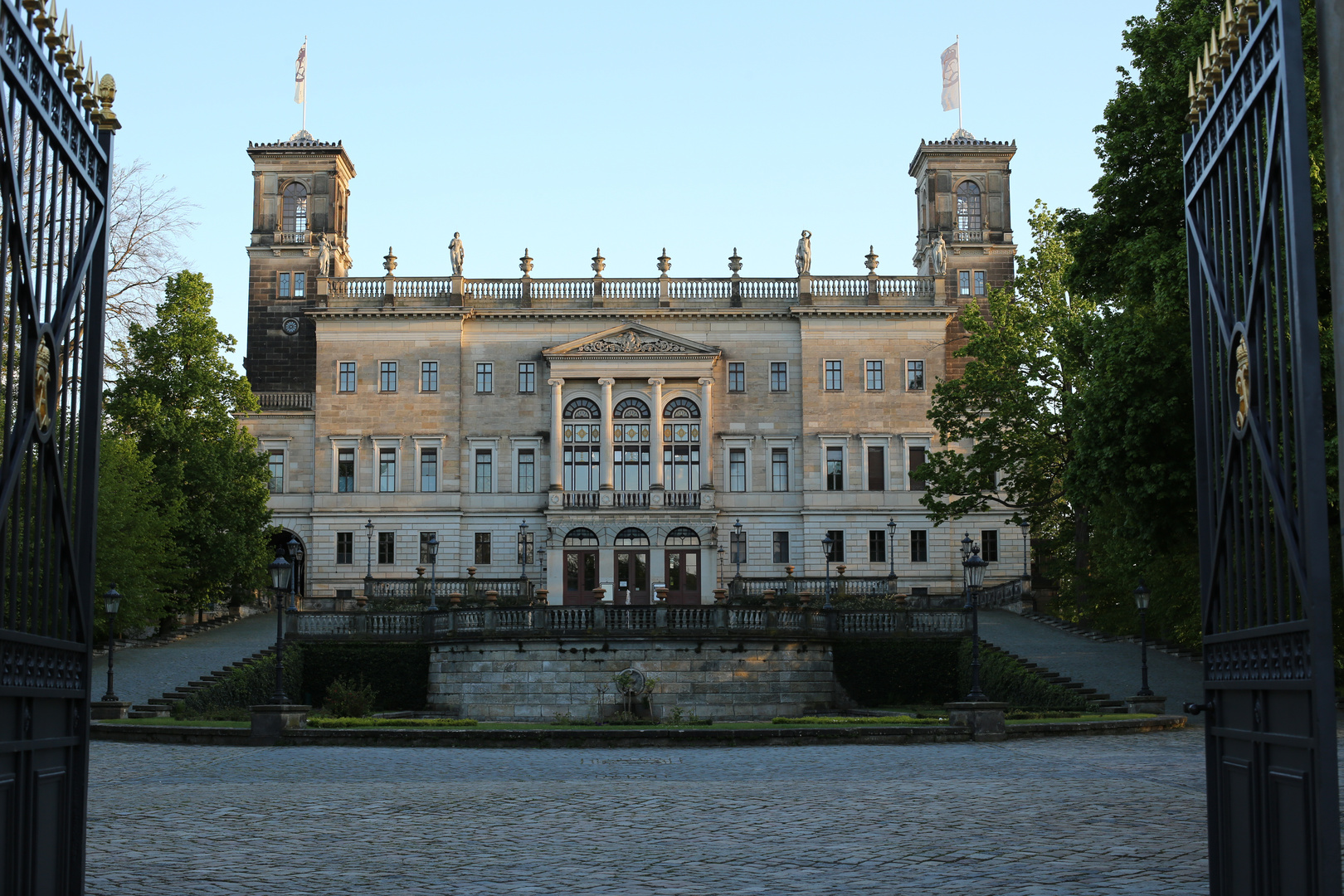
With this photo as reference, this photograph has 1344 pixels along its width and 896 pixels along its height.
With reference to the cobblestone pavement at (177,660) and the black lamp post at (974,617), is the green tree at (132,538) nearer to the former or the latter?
the cobblestone pavement at (177,660)

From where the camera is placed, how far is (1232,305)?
792 cm

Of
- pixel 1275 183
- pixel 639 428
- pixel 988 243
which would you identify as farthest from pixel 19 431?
pixel 988 243

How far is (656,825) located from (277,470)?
52816 mm

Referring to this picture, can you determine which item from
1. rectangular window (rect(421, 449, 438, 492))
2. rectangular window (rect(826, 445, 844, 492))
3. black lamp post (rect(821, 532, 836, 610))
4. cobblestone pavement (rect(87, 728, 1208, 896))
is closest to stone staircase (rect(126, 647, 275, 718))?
cobblestone pavement (rect(87, 728, 1208, 896))

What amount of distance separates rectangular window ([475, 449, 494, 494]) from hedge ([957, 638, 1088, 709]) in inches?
1115

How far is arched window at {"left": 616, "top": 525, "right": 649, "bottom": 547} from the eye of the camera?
6191cm

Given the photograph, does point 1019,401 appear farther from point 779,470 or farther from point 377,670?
point 377,670

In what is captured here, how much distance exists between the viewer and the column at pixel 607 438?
62938mm

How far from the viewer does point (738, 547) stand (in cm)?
6250

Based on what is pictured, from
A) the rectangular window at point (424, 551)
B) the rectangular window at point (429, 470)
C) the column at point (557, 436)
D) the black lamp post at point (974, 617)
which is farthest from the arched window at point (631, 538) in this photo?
the black lamp post at point (974, 617)

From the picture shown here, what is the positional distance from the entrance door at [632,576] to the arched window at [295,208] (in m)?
24.3

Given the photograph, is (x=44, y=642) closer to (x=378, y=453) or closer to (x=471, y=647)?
(x=471, y=647)

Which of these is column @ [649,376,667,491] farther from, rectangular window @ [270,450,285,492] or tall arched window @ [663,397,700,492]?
rectangular window @ [270,450,285,492]

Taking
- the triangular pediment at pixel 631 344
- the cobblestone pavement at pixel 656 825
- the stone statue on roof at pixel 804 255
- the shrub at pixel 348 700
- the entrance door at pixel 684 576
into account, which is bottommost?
the shrub at pixel 348 700
